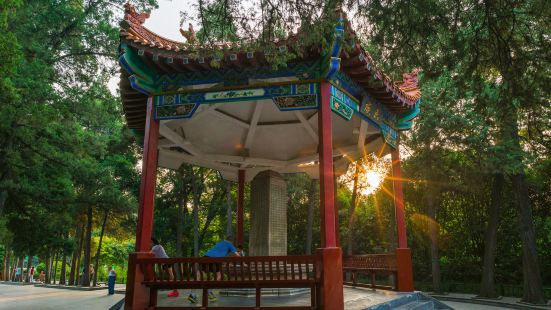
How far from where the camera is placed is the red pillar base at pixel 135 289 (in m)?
6.72

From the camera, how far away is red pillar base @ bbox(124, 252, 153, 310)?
672 cm

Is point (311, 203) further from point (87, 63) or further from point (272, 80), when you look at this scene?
point (272, 80)

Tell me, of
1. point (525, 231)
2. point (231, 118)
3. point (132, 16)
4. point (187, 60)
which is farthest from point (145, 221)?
point (525, 231)

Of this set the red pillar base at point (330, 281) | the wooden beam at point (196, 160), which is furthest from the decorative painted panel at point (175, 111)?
the red pillar base at point (330, 281)

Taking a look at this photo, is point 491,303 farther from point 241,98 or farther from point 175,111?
point 175,111

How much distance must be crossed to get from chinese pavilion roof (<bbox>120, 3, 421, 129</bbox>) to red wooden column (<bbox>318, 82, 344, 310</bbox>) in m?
0.77

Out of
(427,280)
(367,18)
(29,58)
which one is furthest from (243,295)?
(427,280)

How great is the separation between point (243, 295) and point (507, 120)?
6209mm

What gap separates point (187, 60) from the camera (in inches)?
300

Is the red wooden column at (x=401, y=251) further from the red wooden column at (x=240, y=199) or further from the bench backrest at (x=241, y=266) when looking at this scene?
the red wooden column at (x=240, y=199)

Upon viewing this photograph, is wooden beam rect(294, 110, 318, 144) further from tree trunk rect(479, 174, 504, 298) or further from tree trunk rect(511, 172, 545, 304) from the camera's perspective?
tree trunk rect(479, 174, 504, 298)

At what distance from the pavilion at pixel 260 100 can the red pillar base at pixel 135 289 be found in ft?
0.05

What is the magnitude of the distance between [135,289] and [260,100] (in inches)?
176

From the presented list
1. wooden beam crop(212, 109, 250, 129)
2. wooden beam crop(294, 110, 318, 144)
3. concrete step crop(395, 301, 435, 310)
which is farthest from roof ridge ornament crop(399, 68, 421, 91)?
concrete step crop(395, 301, 435, 310)
